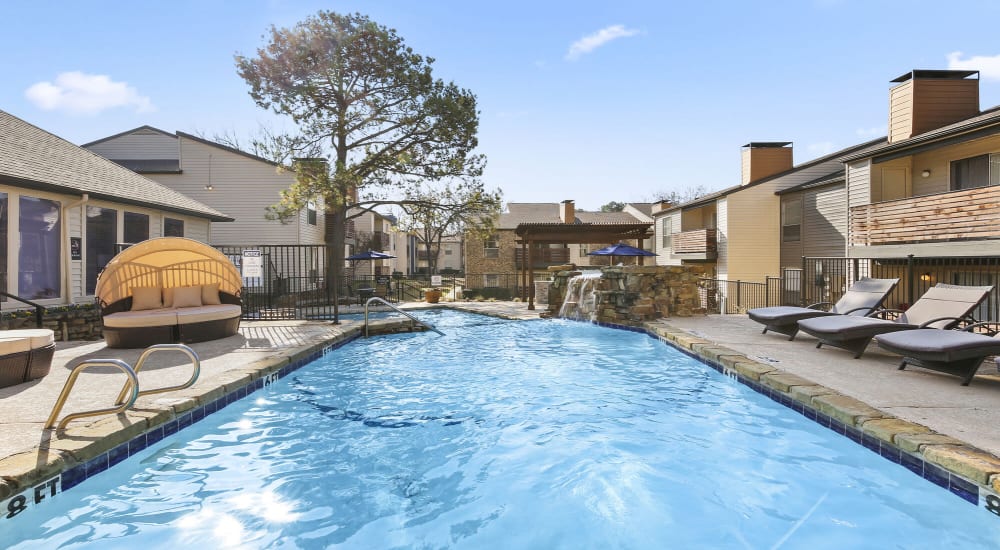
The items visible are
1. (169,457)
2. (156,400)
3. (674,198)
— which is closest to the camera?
(169,457)

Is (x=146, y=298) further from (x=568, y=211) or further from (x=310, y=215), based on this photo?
(x=568, y=211)

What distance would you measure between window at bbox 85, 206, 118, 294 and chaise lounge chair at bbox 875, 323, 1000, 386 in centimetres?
1445

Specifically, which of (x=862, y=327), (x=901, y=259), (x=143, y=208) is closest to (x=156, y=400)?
(x=862, y=327)

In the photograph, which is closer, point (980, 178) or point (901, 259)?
point (980, 178)

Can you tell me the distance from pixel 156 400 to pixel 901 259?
16548 millimetres

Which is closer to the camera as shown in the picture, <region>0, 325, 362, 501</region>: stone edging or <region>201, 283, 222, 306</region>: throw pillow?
<region>0, 325, 362, 501</region>: stone edging

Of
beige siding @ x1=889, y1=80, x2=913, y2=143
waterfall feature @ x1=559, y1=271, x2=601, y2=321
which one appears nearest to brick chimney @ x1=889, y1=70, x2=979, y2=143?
beige siding @ x1=889, y1=80, x2=913, y2=143

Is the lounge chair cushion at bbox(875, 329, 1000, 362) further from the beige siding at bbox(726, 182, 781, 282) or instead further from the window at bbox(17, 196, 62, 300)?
the beige siding at bbox(726, 182, 781, 282)

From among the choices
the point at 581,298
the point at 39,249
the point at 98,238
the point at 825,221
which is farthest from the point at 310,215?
the point at 825,221

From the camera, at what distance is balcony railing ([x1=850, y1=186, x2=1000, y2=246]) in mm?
9898

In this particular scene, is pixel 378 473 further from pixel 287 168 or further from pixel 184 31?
pixel 287 168

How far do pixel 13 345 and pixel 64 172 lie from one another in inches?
272

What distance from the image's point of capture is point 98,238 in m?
10.6

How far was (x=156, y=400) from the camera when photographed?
4316 millimetres
